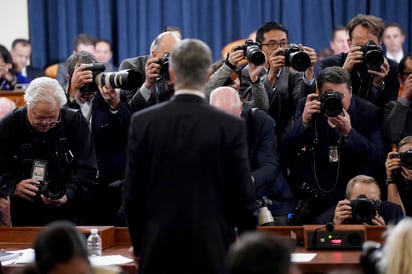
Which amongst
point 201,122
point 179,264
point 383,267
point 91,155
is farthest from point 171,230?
point 91,155

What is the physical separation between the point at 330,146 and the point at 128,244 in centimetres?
141

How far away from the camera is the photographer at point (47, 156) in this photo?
5477 millimetres

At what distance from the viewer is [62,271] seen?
3223 mm

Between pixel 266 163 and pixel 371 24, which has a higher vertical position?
pixel 371 24

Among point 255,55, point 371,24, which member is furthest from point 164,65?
point 371,24

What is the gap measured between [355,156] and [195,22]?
203 inches

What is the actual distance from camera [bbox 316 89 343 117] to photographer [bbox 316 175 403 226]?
39 cm

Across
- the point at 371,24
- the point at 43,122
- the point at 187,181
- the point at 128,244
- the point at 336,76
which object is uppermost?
the point at 371,24

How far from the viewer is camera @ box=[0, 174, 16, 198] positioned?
542 centimetres

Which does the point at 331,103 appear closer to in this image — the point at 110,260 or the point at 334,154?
the point at 334,154

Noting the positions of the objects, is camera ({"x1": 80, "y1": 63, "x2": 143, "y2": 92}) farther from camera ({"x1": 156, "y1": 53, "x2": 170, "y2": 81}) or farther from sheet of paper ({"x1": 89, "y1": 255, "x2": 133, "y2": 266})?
sheet of paper ({"x1": 89, "y1": 255, "x2": 133, "y2": 266})

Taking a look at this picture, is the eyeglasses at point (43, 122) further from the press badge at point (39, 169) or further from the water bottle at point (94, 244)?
the water bottle at point (94, 244)

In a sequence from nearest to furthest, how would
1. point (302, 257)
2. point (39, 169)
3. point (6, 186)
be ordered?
1. point (302, 257)
2. point (6, 186)
3. point (39, 169)

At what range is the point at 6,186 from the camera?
5434mm
